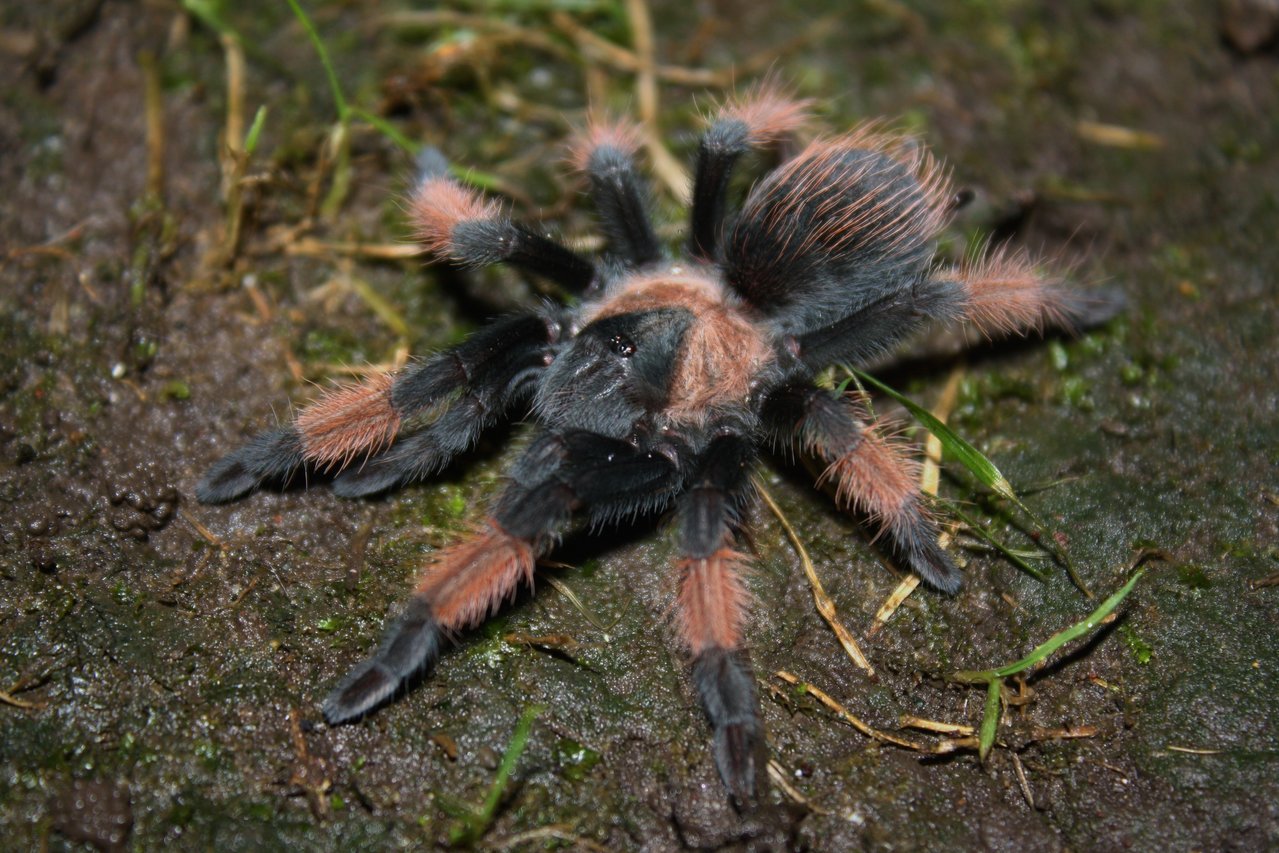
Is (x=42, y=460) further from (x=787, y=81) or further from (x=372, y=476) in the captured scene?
(x=787, y=81)

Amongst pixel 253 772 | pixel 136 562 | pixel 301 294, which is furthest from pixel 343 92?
pixel 253 772

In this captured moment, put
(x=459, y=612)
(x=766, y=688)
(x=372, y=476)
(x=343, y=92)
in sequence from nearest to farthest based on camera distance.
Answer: (x=459, y=612)
(x=766, y=688)
(x=372, y=476)
(x=343, y=92)

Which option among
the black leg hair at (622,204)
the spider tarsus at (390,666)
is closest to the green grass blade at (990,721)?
the spider tarsus at (390,666)

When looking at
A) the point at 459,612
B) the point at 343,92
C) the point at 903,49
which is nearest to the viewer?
the point at 459,612

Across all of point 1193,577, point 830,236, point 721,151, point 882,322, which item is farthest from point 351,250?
point 1193,577

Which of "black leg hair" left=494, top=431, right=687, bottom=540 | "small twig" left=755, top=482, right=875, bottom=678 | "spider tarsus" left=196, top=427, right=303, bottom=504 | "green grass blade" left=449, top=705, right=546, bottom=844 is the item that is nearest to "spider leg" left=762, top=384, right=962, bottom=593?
"small twig" left=755, top=482, right=875, bottom=678

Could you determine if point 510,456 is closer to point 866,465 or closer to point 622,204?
point 622,204

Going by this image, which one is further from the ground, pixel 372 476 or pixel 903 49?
pixel 903 49

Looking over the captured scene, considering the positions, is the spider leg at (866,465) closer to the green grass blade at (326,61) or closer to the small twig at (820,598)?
the small twig at (820,598)
